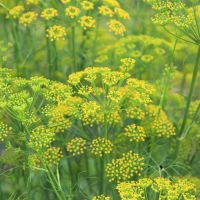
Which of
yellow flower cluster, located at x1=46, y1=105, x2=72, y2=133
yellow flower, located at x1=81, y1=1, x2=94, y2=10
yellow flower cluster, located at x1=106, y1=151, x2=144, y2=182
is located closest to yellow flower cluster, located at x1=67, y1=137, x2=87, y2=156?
yellow flower cluster, located at x1=46, y1=105, x2=72, y2=133

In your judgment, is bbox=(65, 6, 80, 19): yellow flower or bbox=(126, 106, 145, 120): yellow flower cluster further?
bbox=(65, 6, 80, 19): yellow flower

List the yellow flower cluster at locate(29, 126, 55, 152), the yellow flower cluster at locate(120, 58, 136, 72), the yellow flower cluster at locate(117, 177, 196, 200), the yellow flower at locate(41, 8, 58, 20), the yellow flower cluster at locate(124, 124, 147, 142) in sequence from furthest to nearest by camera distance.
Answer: the yellow flower at locate(41, 8, 58, 20) < the yellow flower cluster at locate(124, 124, 147, 142) < the yellow flower cluster at locate(120, 58, 136, 72) < the yellow flower cluster at locate(29, 126, 55, 152) < the yellow flower cluster at locate(117, 177, 196, 200)

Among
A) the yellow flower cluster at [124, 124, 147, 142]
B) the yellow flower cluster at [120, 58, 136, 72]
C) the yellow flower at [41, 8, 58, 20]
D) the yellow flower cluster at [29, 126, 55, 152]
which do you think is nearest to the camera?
the yellow flower cluster at [29, 126, 55, 152]

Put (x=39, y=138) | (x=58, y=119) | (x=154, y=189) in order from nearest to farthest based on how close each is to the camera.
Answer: (x=154, y=189)
(x=39, y=138)
(x=58, y=119)

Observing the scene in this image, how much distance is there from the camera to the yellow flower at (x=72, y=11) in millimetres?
4141

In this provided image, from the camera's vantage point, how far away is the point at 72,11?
165 inches

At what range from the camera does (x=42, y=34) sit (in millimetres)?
5215

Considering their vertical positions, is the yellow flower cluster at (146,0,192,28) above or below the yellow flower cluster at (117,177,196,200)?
above

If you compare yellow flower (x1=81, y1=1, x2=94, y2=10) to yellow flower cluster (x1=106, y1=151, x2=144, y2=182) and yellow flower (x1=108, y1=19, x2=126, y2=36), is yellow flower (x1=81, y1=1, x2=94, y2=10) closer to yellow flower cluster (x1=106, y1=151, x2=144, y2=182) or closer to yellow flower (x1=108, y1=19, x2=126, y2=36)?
yellow flower (x1=108, y1=19, x2=126, y2=36)

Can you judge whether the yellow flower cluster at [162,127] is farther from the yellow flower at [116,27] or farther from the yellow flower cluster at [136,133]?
the yellow flower at [116,27]

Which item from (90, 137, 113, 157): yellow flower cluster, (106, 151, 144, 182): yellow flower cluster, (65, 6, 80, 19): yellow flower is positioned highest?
(65, 6, 80, 19): yellow flower

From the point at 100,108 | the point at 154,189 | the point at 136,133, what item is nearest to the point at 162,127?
the point at 136,133

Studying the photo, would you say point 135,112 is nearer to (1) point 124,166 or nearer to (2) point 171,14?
(1) point 124,166

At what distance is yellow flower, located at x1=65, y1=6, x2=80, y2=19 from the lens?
414 cm
